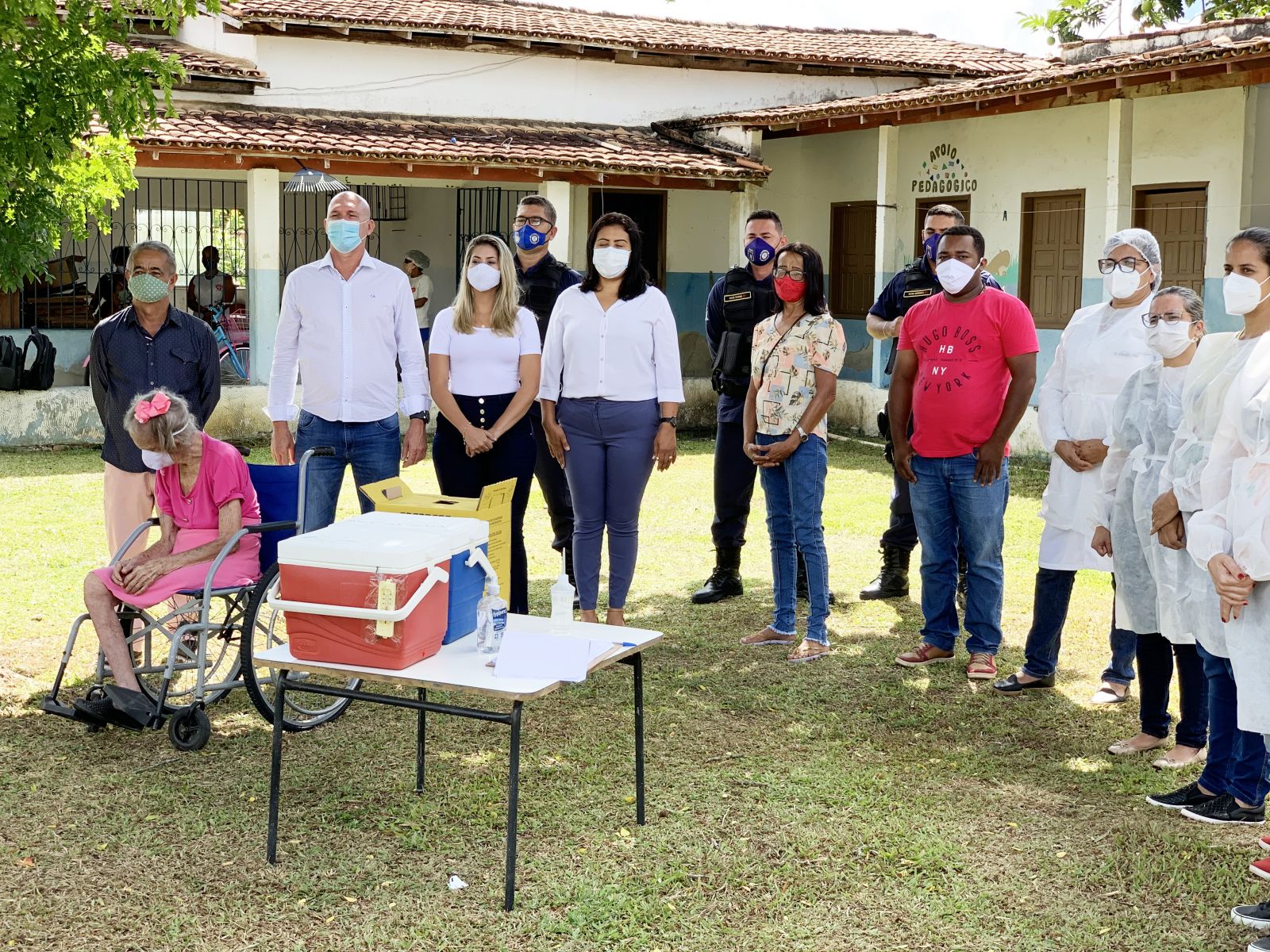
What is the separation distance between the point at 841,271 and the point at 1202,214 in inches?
216

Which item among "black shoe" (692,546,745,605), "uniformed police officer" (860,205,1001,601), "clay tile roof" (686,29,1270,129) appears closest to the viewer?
"uniformed police officer" (860,205,1001,601)

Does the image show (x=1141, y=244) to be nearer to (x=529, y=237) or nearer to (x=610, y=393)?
(x=610, y=393)

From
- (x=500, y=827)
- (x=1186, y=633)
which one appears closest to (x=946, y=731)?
→ (x=1186, y=633)

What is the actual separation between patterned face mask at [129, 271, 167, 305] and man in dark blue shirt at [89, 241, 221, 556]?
14 mm

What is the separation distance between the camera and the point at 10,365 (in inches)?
535

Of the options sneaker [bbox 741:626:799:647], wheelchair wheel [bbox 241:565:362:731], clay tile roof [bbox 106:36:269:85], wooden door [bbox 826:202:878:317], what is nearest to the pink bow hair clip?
wheelchair wheel [bbox 241:565:362:731]

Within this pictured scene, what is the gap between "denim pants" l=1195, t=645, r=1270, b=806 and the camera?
434 cm

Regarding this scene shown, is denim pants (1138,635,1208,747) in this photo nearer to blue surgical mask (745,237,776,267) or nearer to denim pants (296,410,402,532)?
blue surgical mask (745,237,776,267)

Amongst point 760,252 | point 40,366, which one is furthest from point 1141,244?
point 40,366

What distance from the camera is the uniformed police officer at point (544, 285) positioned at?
6691 millimetres

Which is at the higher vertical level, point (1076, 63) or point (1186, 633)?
point (1076, 63)

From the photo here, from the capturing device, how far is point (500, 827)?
14.7 feet

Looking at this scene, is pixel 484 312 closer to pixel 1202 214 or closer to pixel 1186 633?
pixel 1186 633

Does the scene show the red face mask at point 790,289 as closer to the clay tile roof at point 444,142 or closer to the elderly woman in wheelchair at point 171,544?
the elderly woman in wheelchair at point 171,544
